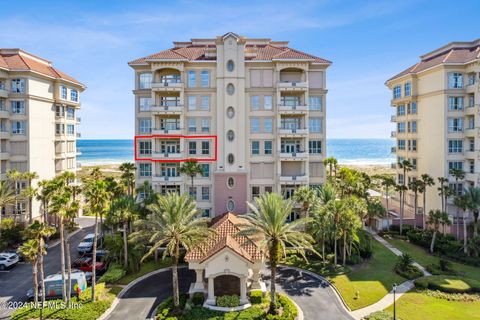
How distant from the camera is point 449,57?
4806 cm

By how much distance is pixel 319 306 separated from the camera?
92.6 ft

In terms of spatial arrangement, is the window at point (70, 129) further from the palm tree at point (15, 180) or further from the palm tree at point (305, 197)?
the palm tree at point (305, 197)

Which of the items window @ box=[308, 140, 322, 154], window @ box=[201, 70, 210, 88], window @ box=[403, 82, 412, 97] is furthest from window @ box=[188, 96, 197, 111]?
window @ box=[403, 82, 412, 97]

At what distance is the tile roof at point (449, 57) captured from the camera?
47.3 meters

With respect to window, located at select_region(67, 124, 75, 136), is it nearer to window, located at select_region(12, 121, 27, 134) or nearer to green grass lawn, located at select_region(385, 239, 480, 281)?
window, located at select_region(12, 121, 27, 134)

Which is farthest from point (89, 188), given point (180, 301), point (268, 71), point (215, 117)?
point (268, 71)

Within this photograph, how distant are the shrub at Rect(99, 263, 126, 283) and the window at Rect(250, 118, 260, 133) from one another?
85.7 ft

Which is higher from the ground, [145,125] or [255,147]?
[145,125]

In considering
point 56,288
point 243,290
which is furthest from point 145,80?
point 243,290

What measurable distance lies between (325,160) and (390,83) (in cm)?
2703

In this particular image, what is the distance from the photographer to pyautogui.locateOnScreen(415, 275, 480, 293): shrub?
30688 mm

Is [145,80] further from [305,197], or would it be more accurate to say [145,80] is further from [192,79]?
[305,197]

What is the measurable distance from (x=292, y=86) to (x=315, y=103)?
488 cm

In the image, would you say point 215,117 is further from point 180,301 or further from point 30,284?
point 30,284
